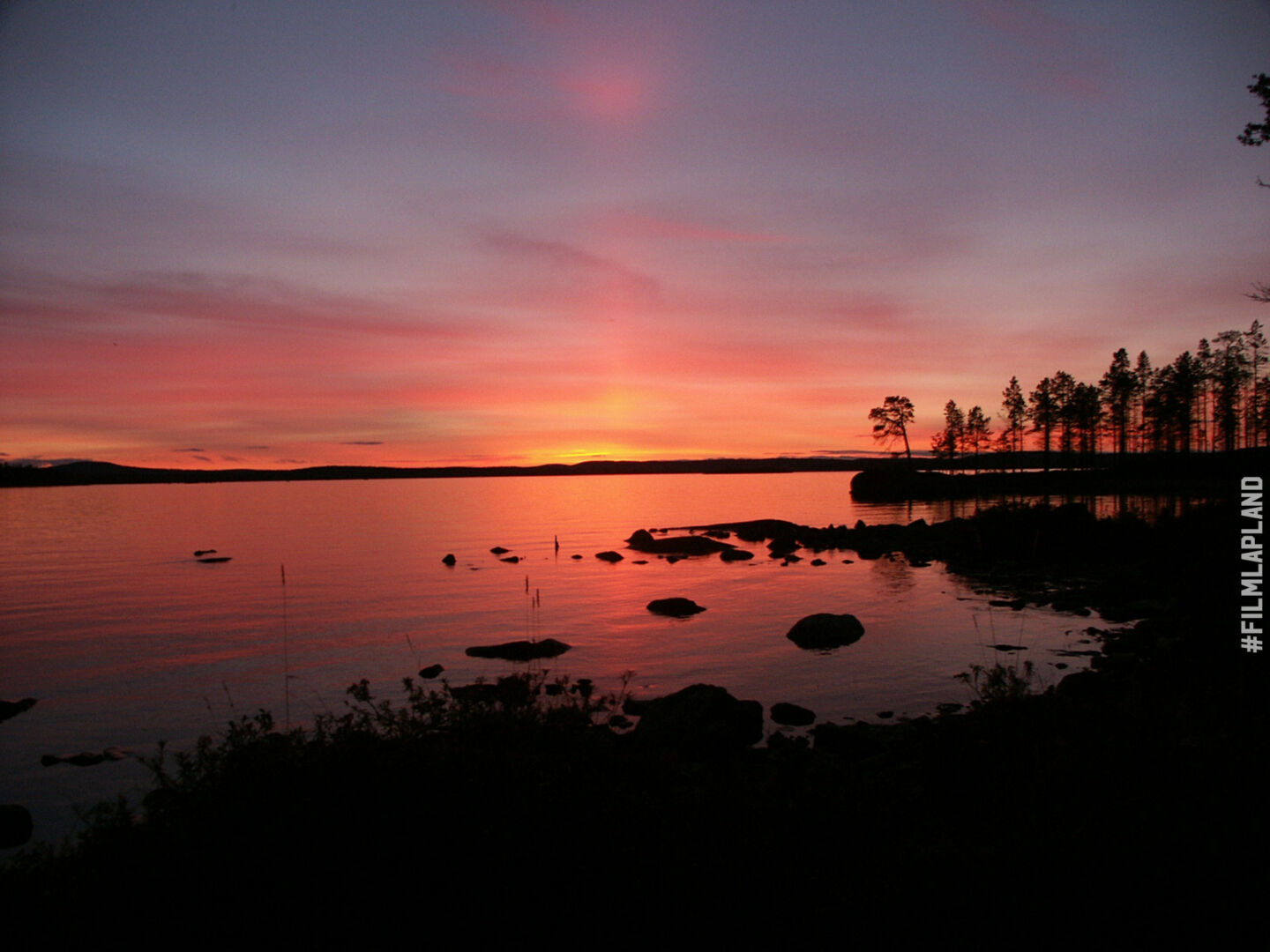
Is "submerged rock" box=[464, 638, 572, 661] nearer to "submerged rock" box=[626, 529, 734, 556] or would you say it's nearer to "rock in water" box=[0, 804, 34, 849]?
"rock in water" box=[0, 804, 34, 849]

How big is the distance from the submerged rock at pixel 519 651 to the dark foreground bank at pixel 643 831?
11.5 meters

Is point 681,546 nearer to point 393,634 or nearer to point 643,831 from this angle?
point 393,634

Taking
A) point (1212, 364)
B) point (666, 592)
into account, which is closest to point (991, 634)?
point (666, 592)

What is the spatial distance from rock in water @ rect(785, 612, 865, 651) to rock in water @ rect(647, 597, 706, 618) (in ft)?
18.0

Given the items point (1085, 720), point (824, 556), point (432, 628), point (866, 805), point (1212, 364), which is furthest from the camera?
point (1212, 364)

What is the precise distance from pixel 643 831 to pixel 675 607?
20.7 metres

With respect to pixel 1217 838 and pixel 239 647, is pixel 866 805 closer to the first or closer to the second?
pixel 1217 838

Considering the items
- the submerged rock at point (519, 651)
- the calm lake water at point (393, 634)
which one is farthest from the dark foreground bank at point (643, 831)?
the submerged rock at point (519, 651)

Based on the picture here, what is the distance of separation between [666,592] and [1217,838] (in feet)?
87.3

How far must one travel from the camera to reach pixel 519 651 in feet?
66.6

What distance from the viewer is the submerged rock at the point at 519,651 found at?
20.2 metres

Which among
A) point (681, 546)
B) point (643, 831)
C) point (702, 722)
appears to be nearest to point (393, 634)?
point (702, 722)

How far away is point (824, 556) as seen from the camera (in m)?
43.6

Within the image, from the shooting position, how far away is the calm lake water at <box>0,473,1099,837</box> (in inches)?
617
